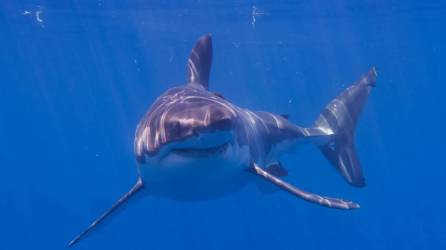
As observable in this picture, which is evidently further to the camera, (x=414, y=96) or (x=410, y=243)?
(x=414, y=96)

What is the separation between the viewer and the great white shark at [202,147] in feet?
15.3

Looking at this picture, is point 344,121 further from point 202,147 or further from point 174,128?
point 174,128

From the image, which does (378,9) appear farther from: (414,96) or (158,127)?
(414,96)

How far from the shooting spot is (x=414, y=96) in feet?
327

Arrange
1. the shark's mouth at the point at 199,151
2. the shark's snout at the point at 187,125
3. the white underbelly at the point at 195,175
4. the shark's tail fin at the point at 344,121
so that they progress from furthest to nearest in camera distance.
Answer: the shark's tail fin at the point at 344,121
the white underbelly at the point at 195,175
the shark's mouth at the point at 199,151
the shark's snout at the point at 187,125

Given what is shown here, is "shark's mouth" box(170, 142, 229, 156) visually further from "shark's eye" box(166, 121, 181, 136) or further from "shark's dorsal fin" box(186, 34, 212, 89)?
"shark's dorsal fin" box(186, 34, 212, 89)

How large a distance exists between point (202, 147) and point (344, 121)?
7.89 meters

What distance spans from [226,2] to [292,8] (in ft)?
14.2

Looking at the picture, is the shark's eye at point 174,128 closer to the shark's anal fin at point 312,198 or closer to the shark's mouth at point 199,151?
the shark's mouth at point 199,151

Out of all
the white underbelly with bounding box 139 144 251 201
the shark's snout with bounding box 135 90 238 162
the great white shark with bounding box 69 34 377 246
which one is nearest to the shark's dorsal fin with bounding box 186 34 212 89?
the great white shark with bounding box 69 34 377 246

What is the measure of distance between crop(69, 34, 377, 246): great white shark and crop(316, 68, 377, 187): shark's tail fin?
2012mm

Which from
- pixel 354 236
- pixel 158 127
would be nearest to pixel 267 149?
pixel 158 127

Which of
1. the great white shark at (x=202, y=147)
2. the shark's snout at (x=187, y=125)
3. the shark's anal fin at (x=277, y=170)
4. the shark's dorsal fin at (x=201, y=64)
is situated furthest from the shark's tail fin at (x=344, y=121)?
the shark's snout at (x=187, y=125)

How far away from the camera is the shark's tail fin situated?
36.9 feet
